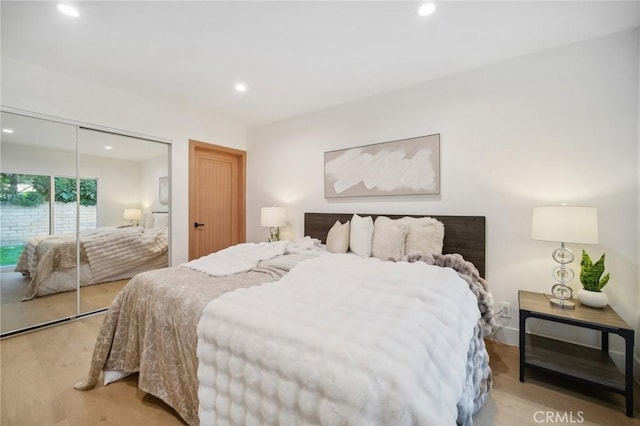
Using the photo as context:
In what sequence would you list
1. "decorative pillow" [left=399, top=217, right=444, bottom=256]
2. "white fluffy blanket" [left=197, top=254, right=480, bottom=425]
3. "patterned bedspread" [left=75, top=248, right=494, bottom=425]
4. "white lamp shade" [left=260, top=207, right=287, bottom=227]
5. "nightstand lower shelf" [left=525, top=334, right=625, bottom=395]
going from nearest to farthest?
"white fluffy blanket" [left=197, top=254, right=480, bottom=425]
"patterned bedspread" [left=75, top=248, right=494, bottom=425]
"nightstand lower shelf" [left=525, top=334, right=625, bottom=395]
"decorative pillow" [left=399, top=217, right=444, bottom=256]
"white lamp shade" [left=260, top=207, right=287, bottom=227]

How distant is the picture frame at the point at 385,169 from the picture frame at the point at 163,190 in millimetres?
2033

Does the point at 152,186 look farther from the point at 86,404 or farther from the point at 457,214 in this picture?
the point at 457,214

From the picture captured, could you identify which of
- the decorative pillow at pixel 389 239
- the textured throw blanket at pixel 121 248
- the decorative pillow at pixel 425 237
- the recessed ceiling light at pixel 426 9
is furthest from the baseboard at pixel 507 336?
the textured throw blanket at pixel 121 248

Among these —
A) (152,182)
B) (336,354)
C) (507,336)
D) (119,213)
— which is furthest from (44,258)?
(507,336)

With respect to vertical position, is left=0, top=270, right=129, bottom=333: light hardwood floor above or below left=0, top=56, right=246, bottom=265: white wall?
below

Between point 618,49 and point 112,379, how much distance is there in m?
4.23

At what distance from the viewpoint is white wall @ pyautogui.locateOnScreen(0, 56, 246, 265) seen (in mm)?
2375

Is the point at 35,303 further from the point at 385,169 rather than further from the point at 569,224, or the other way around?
the point at 569,224

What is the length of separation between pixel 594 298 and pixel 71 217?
450cm

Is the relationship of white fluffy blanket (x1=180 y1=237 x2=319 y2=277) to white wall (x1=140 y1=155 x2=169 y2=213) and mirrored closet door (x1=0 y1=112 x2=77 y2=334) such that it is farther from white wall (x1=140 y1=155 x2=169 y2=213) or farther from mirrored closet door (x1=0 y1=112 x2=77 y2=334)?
mirrored closet door (x1=0 y1=112 x2=77 y2=334)

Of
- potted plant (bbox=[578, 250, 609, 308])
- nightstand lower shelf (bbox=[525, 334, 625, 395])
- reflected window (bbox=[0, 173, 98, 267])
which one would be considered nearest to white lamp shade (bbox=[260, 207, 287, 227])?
reflected window (bbox=[0, 173, 98, 267])

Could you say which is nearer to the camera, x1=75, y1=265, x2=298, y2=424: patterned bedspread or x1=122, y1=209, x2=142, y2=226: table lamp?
x1=75, y1=265, x2=298, y2=424: patterned bedspread

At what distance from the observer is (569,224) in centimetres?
174

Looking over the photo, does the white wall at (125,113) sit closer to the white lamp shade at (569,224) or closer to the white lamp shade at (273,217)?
the white lamp shade at (273,217)
